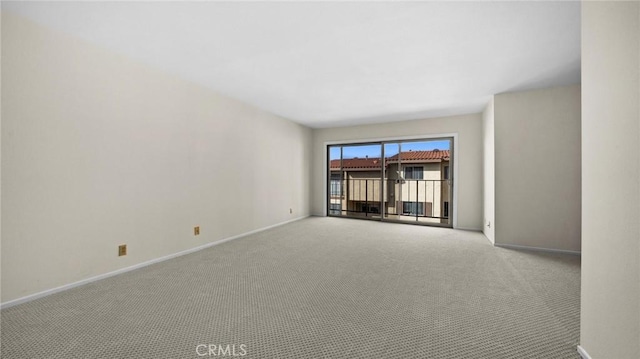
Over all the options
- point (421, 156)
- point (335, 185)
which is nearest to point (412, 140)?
point (421, 156)

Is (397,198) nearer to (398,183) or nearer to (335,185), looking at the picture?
(398,183)

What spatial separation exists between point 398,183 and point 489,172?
205 centimetres

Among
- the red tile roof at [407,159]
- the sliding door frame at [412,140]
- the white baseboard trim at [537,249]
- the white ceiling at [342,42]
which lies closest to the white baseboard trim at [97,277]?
the white ceiling at [342,42]

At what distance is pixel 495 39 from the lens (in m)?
2.18

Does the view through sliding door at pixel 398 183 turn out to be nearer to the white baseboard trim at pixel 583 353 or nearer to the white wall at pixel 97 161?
the white wall at pixel 97 161

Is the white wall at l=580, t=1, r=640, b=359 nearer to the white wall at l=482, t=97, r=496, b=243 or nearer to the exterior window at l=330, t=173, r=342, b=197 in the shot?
the white wall at l=482, t=97, r=496, b=243

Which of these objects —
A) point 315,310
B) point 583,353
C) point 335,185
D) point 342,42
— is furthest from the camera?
point 335,185

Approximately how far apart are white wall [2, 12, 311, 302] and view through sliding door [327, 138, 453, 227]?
320 cm

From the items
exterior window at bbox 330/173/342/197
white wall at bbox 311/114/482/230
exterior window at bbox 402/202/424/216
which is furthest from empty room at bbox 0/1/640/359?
exterior window at bbox 330/173/342/197

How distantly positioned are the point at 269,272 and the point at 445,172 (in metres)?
5.49

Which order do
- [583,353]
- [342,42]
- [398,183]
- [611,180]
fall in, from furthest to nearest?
→ [398,183], [342,42], [583,353], [611,180]

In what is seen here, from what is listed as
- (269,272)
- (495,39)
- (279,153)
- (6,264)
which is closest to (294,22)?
(495,39)

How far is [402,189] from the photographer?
596cm

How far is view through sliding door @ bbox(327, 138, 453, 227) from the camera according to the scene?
547cm
